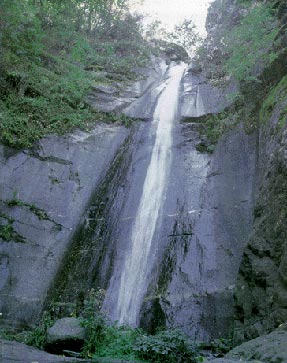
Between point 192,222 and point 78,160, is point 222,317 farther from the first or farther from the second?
point 78,160

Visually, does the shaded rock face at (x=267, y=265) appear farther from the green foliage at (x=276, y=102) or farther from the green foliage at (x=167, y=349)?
the green foliage at (x=167, y=349)

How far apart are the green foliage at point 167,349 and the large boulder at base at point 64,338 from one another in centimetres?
98

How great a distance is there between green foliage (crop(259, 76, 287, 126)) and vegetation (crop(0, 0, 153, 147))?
5571 mm

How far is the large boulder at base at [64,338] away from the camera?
6918 millimetres

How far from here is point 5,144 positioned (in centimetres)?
1230

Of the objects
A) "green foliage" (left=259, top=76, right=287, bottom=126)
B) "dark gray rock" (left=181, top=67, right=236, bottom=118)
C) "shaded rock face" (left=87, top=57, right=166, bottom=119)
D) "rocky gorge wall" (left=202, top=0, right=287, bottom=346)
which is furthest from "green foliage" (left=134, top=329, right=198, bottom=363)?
"shaded rock face" (left=87, top=57, right=166, bottom=119)

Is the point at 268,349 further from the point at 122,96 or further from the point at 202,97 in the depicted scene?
the point at 122,96

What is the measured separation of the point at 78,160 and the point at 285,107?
6234mm

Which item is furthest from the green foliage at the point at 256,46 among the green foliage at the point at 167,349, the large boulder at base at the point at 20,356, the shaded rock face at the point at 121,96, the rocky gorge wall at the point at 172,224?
the large boulder at base at the point at 20,356

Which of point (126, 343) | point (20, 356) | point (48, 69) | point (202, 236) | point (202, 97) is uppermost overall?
point (202, 97)

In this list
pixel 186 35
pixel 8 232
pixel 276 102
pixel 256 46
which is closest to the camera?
pixel 8 232

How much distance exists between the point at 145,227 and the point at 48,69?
8.77 m

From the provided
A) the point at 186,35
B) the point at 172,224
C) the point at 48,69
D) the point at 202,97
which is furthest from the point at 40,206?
the point at 186,35

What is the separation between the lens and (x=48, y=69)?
54.1 ft
